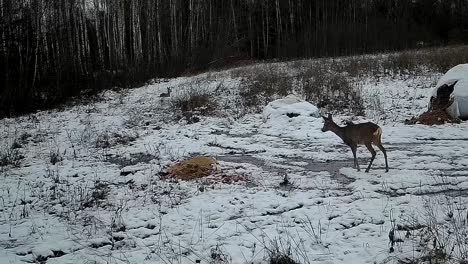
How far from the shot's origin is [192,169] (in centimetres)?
804

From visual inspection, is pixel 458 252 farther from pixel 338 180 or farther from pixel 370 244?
pixel 338 180

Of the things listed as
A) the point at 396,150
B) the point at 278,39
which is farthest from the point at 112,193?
the point at 278,39

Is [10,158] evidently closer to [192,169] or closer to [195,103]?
[192,169]

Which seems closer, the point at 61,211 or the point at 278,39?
the point at 61,211

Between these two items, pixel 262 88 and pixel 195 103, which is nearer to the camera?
pixel 195 103

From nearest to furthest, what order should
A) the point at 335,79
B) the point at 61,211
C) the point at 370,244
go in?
the point at 370,244
the point at 61,211
the point at 335,79

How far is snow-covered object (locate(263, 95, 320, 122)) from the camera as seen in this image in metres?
13.1

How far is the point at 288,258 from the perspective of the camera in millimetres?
4547

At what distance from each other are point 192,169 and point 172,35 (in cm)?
2446

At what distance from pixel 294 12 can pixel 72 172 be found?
1457 inches

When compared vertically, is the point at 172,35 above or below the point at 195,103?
above

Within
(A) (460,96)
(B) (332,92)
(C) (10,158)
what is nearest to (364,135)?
(A) (460,96)

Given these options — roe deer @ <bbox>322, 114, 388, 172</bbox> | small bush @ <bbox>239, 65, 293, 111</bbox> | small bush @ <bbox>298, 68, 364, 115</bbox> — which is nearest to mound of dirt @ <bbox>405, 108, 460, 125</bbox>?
small bush @ <bbox>298, 68, 364, 115</bbox>

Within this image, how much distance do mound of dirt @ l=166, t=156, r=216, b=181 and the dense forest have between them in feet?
49.5
